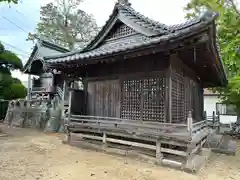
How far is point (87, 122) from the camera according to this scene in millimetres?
7344

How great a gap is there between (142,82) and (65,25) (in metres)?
18.4

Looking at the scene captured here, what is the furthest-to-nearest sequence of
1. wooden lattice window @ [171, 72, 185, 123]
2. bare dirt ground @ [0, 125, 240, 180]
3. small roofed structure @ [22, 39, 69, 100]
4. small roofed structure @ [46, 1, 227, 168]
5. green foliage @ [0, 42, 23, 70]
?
small roofed structure @ [22, 39, 69, 100]
green foliage @ [0, 42, 23, 70]
wooden lattice window @ [171, 72, 185, 123]
small roofed structure @ [46, 1, 227, 168]
bare dirt ground @ [0, 125, 240, 180]

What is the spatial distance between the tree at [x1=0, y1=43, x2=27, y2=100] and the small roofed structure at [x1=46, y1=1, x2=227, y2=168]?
9.01 m

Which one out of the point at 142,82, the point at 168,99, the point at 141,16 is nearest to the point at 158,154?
the point at 168,99

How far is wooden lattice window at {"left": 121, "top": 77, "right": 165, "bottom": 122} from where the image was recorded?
20.5 feet

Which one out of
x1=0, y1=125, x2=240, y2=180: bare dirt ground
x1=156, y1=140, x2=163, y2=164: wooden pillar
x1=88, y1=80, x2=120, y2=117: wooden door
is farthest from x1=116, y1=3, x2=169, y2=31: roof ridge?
x1=0, y1=125, x2=240, y2=180: bare dirt ground

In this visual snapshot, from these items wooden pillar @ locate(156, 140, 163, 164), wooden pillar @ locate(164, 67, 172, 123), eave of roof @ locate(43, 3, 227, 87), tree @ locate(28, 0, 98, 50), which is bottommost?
wooden pillar @ locate(156, 140, 163, 164)

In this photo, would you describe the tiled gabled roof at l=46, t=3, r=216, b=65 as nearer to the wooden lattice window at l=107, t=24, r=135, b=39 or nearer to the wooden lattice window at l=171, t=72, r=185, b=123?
the wooden lattice window at l=107, t=24, r=135, b=39

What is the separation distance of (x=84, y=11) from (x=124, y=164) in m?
20.8

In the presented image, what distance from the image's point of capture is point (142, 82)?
21.8 feet

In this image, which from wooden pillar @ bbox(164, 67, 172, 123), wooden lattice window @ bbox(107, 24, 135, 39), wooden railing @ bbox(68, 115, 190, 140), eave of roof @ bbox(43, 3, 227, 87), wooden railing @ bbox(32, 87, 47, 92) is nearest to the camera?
eave of roof @ bbox(43, 3, 227, 87)

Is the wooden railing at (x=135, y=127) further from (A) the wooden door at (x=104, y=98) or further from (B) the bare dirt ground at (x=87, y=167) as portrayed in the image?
(B) the bare dirt ground at (x=87, y=167)

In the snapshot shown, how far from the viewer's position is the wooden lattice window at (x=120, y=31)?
309 inches

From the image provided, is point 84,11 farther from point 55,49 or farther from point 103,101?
point 103,101
